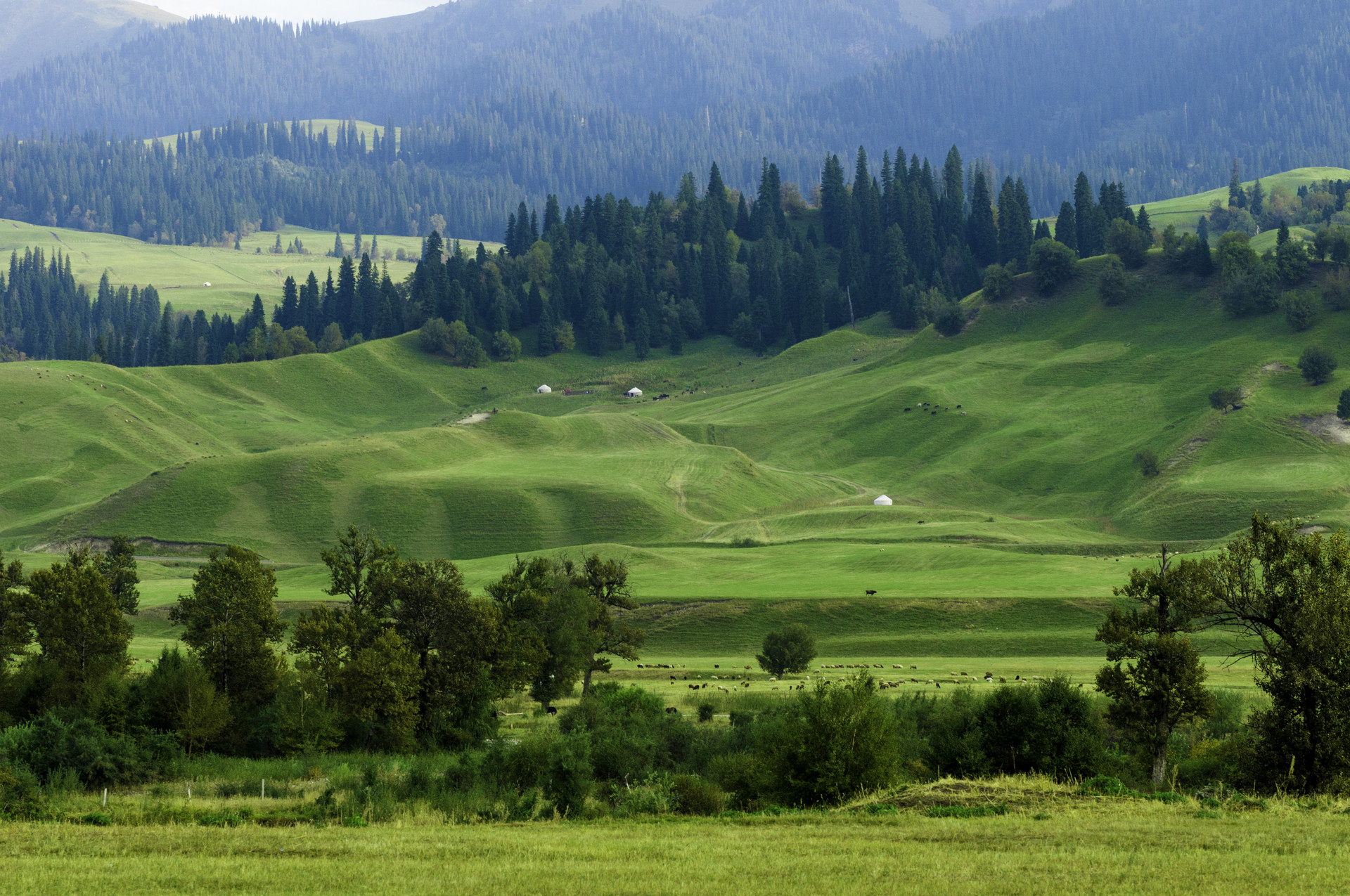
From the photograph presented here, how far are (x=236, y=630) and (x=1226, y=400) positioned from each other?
129015 mm

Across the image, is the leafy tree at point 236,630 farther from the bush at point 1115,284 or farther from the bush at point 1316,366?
the bush at point 1115,284

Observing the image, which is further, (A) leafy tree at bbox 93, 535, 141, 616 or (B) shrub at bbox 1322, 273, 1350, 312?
(B) shrub at bbox 1322, 273, 1350, 312

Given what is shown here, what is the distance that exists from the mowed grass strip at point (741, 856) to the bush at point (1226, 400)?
5141 inches

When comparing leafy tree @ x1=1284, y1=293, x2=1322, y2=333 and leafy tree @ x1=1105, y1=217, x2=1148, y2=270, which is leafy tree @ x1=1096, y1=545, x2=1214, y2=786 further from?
leafy tree @ x1=1105, y1=217, x2=1148, y2=270

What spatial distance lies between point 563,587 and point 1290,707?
4236cm

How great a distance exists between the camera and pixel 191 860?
91.2ft

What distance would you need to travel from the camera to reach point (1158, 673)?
40469mm

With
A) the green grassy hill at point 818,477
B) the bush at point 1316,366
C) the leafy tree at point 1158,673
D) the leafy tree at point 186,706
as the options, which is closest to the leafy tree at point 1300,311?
the green grassy hill at point 818,477

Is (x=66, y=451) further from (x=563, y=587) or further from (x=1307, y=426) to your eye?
(x=1307, y=426)

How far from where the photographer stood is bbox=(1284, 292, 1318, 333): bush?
166m

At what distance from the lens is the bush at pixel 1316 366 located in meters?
153

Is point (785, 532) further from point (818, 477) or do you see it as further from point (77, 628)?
point (77, 628)

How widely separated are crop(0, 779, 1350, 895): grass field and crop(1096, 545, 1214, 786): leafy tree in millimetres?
7428

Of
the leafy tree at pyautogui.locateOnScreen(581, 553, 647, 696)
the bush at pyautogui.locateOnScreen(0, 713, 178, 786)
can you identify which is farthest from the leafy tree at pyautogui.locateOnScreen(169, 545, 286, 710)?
the leafy tree at pyautogui.locateOnScreen(581, 553, 647, 696)
